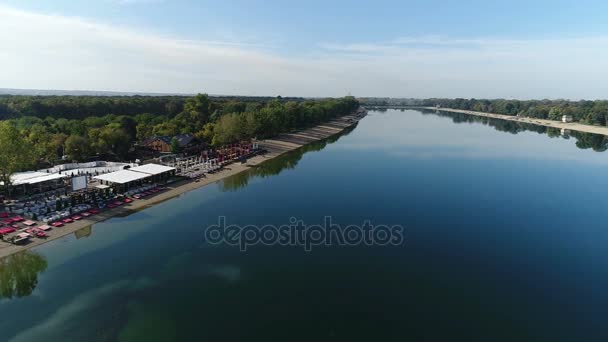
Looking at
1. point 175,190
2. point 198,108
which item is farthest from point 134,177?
point 198,108

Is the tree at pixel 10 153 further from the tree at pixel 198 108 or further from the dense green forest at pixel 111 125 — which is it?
the tree at pixel 198 108

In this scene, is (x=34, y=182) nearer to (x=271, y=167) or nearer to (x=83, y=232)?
(x=83, y=232)

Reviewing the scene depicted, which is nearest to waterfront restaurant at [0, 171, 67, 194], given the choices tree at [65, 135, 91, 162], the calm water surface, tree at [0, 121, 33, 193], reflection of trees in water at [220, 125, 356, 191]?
tree at [0, 121, 33, 193]

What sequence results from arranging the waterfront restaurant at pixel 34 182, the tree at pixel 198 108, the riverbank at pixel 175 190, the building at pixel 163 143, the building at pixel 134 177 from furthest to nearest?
the tree at pixel 198 108 < the building at pixel 163 143 < the building at pixel 134 177 < the waterfront restaurant at pixel 34 182 < the riverbank at pixel 175 190

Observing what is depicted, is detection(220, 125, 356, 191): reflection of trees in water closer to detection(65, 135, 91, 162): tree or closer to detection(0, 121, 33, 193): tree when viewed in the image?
detection(0, 121, 33, 193): tree

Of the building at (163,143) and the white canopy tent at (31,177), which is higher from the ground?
the building at (163,143)

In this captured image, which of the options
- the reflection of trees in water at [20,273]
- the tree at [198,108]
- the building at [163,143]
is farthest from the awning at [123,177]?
the tree at [198,108]
